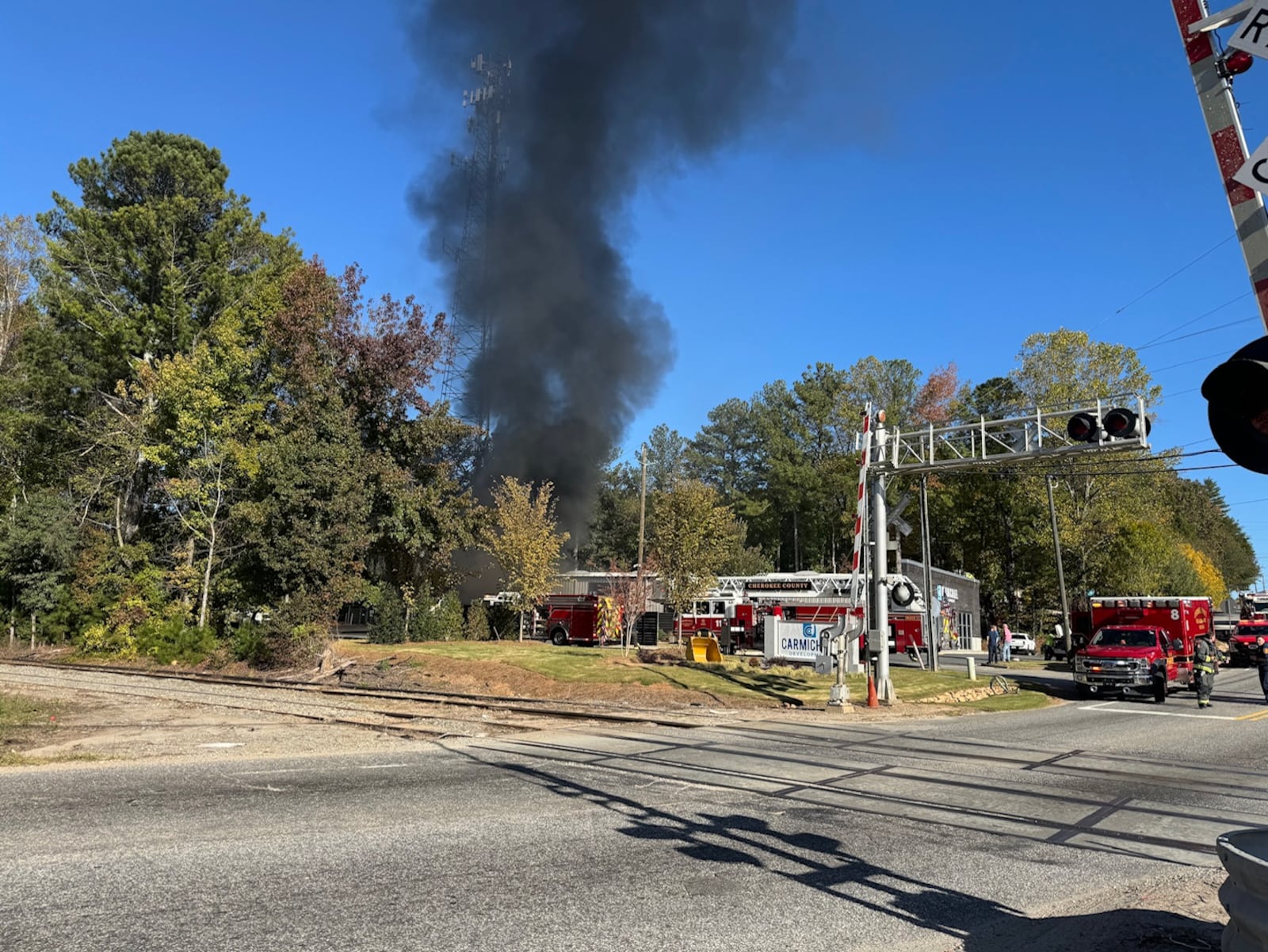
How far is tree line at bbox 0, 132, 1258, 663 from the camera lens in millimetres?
26391

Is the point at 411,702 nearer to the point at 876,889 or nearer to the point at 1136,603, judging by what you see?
the point at 876,889

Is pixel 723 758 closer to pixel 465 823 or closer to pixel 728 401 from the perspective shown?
pixel 465 823

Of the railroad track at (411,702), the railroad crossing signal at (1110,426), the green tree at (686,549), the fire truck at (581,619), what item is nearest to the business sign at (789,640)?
the railroad track at (411,702)

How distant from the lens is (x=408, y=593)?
102ft

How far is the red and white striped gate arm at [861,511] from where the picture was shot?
17109 millimetres

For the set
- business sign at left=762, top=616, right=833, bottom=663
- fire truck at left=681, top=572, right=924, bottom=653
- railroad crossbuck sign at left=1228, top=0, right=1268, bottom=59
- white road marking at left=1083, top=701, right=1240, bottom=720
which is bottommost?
white road marking at left=1083, top=701, right=1240, bottom=720

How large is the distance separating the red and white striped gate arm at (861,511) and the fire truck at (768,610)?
955 centimetres

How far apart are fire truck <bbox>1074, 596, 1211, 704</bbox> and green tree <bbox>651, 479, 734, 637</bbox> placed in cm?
1352

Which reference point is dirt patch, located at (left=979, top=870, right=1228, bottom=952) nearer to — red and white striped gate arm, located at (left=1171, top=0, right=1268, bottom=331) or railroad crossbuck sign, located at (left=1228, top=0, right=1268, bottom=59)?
red and white striped gate arm, located at (left=1171, top=0, right=1268, bottom=331)

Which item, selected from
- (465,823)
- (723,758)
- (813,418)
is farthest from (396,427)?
(813,418)

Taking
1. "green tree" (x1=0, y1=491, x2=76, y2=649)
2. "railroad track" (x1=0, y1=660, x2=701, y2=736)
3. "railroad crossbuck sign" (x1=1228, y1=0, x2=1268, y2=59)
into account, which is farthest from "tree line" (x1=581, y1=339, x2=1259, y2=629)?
"green tree" (x1=0, y1=491, x2=76, y2=649)

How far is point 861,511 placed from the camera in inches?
683

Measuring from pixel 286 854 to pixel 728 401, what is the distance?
258 ft

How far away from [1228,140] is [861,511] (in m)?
14.2
